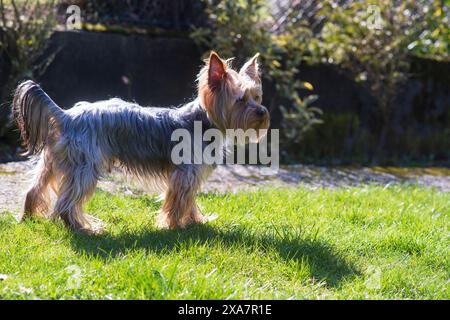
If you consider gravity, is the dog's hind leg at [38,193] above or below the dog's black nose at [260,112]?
below

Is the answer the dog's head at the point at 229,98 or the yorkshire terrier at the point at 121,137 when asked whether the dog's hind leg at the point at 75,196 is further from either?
the dog's head at the point at 229,98

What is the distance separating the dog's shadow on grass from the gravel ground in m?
1.20

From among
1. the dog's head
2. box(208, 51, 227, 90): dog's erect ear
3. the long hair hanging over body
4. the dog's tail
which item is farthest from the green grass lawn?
box(208, 51, 227, 90): dog's erect ear

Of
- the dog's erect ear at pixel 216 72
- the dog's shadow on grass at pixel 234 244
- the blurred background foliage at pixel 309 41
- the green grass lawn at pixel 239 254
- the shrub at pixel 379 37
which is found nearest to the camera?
the green grass lawn at pixel 239 254

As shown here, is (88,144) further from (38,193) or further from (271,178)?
(271,178)

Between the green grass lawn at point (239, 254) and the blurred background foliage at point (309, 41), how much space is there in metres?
3.27

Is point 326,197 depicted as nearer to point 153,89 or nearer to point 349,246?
point 349,246

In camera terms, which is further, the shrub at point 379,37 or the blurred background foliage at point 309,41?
the shrub at point 379,37

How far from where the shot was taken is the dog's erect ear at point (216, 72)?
5.05 m

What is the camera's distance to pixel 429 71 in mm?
10844

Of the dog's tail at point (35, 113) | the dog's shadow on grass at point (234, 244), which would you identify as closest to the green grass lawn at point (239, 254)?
the dog's shadow on grass at point (234, 244)

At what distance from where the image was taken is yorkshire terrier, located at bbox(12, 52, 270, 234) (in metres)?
4.84

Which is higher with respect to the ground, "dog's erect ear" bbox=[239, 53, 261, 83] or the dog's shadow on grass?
"dog's erect ear" bbox=[239, 53, 261, 83]

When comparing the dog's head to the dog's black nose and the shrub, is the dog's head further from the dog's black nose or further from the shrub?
the shrub
